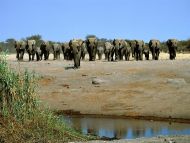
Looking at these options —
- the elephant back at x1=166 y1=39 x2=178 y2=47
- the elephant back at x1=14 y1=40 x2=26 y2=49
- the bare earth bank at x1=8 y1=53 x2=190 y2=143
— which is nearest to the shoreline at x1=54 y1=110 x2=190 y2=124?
the bare earth bank at x1=8 y1=53 x2=190 y2=143

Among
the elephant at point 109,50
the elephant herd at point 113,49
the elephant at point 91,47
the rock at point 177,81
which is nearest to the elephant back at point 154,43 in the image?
the elephant herd at point 113,49

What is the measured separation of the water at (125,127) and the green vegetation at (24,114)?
3.62m

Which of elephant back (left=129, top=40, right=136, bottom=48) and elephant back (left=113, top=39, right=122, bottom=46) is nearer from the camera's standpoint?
elephant back (left=113, top=39, right=122, bottom=46)

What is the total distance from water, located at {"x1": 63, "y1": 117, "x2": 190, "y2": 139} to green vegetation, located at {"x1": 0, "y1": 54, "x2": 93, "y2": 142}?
362cm

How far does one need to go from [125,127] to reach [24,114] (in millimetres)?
6834

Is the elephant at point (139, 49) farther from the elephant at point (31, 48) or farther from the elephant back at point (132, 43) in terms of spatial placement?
the elephant at point (31, 48)

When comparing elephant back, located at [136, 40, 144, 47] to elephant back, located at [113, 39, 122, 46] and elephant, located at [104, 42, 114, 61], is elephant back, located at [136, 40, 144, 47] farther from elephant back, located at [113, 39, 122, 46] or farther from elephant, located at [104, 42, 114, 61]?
elephant back, located at [113, 39, 122, 46]

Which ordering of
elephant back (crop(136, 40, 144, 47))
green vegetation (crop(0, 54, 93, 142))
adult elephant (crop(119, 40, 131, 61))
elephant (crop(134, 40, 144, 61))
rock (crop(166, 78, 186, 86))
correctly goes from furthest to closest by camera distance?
1. elephant back (crop(136, 40, 144, 47))
2. elephant (crop(134, 40, 144, 61))
3. adult elephant (crop(119, 40, 131, 61))
4. rock (crop(166, 78, 186, 86))
5. green vegetation (crop(0, 54, 93, 142))

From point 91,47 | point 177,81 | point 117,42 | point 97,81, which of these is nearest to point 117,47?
point 117,42

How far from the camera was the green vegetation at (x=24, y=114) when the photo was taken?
1469 cm

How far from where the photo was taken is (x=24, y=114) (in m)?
15.1

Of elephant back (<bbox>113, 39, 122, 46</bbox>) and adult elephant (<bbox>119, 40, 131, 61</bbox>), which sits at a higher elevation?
elephant back (<bbox>113, 39, 122, 46</bbox>)

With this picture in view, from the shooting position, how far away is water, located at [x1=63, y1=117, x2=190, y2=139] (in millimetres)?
19469

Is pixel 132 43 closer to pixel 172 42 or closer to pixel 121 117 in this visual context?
pixel 172 42
